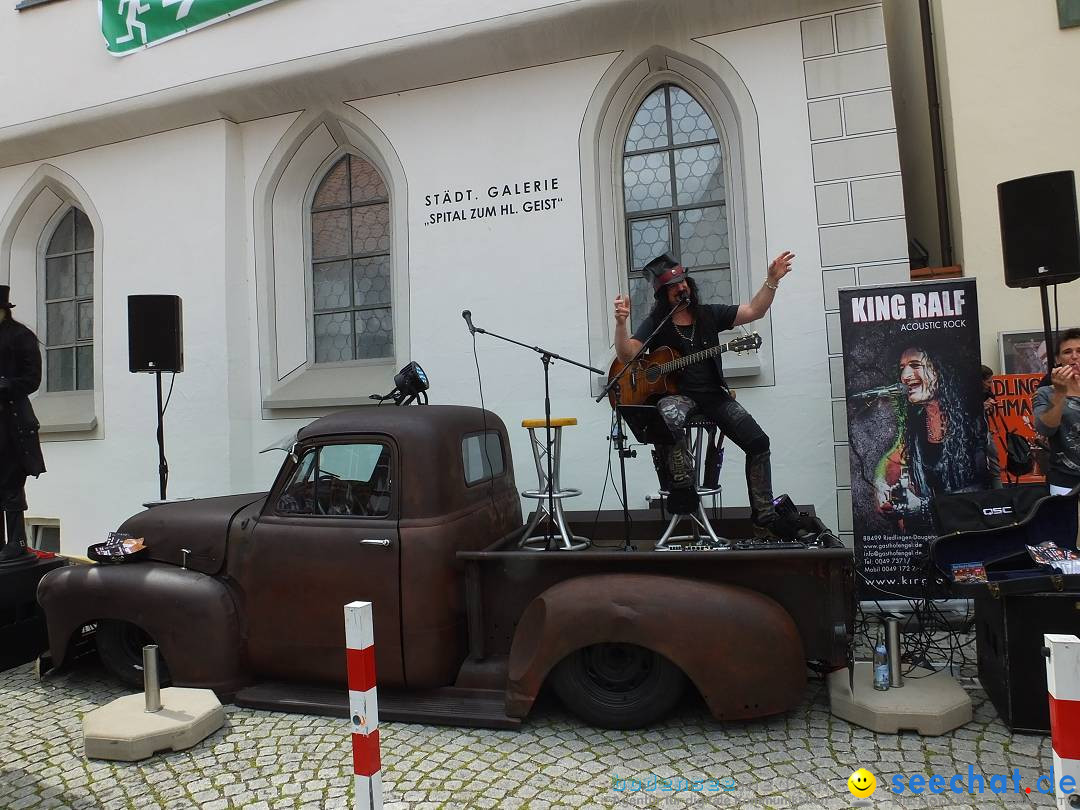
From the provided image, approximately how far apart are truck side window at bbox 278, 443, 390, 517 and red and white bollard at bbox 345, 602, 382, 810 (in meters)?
1.29

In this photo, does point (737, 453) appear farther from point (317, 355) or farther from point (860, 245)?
point (317, 355)

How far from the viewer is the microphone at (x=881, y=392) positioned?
5062 millimetres

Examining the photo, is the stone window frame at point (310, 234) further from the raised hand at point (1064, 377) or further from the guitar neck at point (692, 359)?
the raised hand at point (1064, 377)

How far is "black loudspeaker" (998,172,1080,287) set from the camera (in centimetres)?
414

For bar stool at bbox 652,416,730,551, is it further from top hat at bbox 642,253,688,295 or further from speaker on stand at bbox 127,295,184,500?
speaker on stand at bbox 127,295,184,500

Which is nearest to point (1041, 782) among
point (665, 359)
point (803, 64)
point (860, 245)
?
point (665, 359)

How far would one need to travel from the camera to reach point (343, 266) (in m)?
8.02

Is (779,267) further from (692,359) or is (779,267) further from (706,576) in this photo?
(706,576)

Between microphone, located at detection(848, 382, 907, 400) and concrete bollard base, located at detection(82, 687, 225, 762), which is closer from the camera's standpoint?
concrete bollard base, located at detection(82, 687, 225, 762)

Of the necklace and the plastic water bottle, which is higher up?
the necklace

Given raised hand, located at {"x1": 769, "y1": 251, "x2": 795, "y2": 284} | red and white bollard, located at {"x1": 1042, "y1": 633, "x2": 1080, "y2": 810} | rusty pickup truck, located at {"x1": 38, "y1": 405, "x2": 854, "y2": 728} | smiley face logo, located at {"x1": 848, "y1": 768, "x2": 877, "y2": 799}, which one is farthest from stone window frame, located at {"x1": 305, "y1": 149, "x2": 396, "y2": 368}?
red and white bollard, located at {"x1": 1042, "y1": 633, "x2": 1080, "y2": 810}

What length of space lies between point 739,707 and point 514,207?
4.90 metres

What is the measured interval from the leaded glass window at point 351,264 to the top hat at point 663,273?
410 centimetres

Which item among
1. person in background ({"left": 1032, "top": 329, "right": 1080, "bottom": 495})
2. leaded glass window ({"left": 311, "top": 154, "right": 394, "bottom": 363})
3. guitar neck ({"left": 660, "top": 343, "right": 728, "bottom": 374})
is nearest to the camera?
person in background ({"left": 1032, "top": 329, "right": 1080, "bottom": 495})
